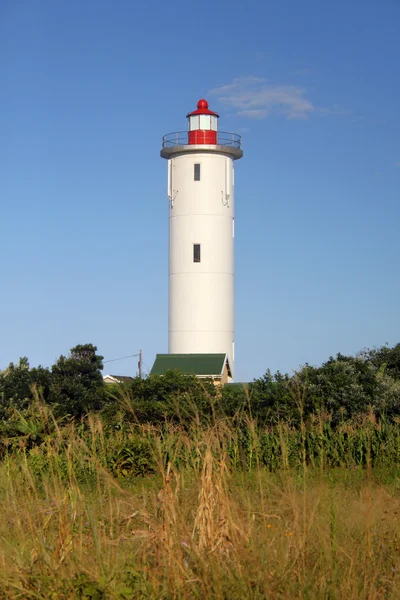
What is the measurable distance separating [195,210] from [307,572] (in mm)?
33681

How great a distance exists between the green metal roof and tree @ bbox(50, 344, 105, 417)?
2.46m

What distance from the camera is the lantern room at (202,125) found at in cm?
3828

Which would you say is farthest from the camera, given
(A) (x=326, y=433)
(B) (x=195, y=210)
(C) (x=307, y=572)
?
(B) (x=195, y=210)

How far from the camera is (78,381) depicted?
30.6 metres

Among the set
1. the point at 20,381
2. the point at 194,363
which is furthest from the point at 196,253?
the point at 20,381

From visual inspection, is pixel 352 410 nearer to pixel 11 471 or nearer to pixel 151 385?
pixel 151 385

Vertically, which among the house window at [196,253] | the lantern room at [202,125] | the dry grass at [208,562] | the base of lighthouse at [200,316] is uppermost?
the lantern room at [202,125]

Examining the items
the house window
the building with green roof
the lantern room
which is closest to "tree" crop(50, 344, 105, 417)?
the building with green roof

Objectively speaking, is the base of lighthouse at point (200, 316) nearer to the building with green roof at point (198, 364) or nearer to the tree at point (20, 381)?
the building with green roof at point (198, 364)

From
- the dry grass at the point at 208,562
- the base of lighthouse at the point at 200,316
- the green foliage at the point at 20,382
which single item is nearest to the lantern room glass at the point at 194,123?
the base of lighthouse at the point at 200,316

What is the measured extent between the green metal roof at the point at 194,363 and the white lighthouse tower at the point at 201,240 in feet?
5.31

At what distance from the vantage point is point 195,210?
123ft

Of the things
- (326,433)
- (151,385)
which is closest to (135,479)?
(326,433)

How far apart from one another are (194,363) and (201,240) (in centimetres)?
594
